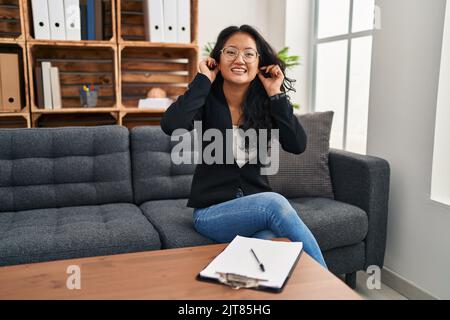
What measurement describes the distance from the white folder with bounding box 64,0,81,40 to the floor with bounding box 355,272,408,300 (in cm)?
216

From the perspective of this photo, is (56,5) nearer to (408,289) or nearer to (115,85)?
(115,85)

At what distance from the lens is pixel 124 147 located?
7.20 feet

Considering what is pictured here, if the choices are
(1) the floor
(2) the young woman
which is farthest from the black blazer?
(1) the floor

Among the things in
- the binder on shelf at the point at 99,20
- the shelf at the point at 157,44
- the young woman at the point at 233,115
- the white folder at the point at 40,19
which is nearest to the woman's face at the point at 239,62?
the young woman at the point at 233,115

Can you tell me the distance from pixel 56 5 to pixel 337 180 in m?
1.92

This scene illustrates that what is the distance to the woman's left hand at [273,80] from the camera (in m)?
1.70

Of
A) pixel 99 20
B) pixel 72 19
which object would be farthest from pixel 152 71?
pixel 72 19

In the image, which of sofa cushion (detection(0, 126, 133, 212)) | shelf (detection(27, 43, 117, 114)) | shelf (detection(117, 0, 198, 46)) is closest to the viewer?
sofa cushion (detection(0, 126, 133, 212))

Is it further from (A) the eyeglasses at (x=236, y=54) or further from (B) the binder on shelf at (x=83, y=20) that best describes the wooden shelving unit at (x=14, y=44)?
(A) the eyeglasses at (x=236, y=54)

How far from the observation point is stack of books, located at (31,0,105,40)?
2506mm

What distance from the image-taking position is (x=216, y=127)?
1.69m

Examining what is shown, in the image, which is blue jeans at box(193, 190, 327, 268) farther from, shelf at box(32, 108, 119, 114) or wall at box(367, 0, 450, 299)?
shelf at box(32, 108, 119, 114)

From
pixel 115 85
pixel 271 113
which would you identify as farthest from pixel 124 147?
pixel 271 113

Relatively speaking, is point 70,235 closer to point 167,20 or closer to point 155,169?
point 155,169
